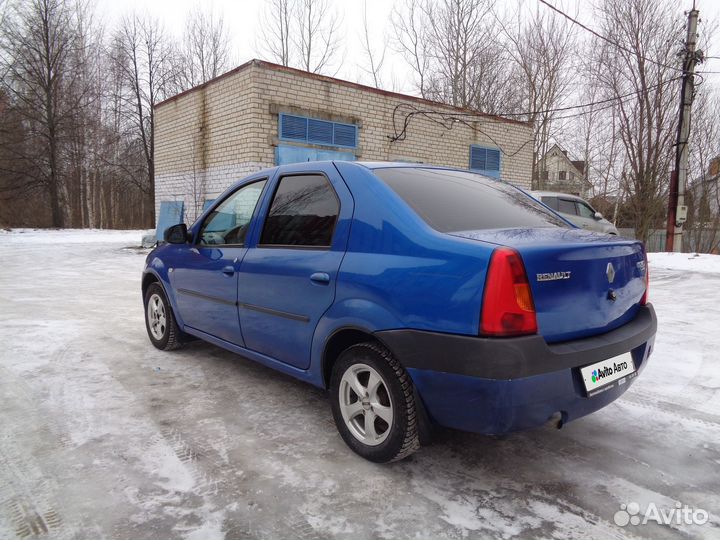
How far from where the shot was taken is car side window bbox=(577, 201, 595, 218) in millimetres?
11062

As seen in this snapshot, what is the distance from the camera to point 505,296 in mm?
1896

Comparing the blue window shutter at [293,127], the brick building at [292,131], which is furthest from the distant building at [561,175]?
the blue window shutter at [293,127]

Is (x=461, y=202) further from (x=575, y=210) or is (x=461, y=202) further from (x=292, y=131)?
(x=575, y=210)

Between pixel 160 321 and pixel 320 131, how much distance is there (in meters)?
8.02

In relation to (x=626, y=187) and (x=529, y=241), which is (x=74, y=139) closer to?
(x=626, y=187)

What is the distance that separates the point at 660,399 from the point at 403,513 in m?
2.31

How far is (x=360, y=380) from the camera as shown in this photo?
2514 millimetres

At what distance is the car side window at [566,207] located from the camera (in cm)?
1075

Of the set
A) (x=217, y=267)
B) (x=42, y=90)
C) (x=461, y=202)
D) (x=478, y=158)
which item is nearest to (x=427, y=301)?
(x=461, y=202)

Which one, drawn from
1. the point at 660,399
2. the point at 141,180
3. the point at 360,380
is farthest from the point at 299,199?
the point at 141,180

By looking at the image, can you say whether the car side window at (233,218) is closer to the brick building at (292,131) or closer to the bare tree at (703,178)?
the brick building at (292,131)

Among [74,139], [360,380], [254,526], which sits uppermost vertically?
[74,139]

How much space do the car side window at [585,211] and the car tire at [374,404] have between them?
10.1 meters

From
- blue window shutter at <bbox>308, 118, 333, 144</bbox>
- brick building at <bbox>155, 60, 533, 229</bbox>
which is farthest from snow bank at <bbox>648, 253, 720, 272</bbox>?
blue window shutter at <bbox>308, 118, 333, 144</bbox>
